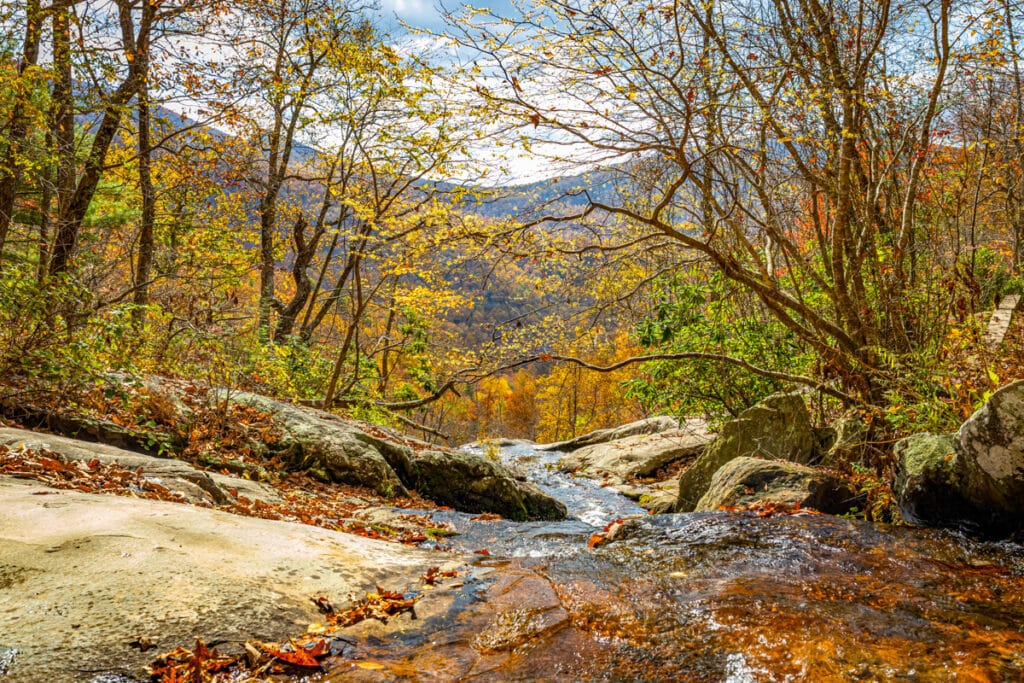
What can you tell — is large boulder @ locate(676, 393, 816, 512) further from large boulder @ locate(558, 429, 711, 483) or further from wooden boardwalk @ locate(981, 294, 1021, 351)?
large boulder @ locate(558, 429, 711, 483)

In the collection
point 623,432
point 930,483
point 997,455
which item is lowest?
point 623,432

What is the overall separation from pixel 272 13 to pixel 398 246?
401cm

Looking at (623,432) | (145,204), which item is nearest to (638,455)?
(623,432)

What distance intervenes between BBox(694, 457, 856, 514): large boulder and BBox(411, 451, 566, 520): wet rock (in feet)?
7.07

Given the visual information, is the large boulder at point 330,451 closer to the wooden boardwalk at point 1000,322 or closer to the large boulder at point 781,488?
the large boulder at point 781,488

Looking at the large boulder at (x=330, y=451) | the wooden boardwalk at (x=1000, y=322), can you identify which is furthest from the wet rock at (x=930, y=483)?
the large boulder at (x=330, y=451)

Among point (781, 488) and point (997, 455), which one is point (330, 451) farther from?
point (997, 455)

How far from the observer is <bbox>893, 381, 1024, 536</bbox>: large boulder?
3.61m

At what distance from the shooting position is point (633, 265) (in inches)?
319

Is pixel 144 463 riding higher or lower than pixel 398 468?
higher

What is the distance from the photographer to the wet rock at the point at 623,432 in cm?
1479

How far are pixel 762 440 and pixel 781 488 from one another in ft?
7.28

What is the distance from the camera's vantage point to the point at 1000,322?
519 cm

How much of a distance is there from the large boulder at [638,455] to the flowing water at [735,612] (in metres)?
6.39
